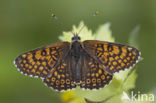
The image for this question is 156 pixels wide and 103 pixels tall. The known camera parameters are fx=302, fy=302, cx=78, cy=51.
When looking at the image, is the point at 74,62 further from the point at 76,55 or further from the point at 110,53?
the point at 110,53

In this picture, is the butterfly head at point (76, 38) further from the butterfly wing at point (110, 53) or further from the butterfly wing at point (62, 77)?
the butterfly wing at point (62, 77)

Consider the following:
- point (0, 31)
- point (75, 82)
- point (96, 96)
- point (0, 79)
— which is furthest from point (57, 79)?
point (0, 31)

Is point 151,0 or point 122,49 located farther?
point 151,0

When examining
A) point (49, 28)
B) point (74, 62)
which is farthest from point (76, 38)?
point (49, 28)

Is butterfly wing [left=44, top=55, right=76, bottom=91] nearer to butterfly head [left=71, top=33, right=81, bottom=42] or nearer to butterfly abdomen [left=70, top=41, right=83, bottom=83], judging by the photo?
butterfly abdomen [left=70, top=41, right=83, bottom=83]

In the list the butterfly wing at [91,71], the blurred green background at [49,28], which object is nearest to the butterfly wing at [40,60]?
the butterfly wing at [91,71]

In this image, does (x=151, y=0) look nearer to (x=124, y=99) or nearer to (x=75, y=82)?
(x=75, y=82)
